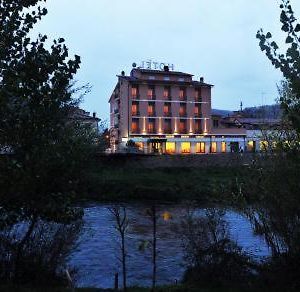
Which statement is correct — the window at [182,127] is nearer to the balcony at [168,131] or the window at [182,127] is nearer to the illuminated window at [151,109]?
the balcony at [168,131]

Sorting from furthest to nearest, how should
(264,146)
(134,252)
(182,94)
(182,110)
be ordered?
(182,94) < (182,110) < (134,252) < (264,146)

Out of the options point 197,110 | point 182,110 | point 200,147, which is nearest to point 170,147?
point 200,147

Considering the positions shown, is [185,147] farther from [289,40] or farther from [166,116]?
[289,40]

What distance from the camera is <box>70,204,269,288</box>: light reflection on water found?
17453 mm

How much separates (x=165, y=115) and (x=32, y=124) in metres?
82.0

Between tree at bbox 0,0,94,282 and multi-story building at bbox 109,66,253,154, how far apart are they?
7631 cm

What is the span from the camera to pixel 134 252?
22.4 metres

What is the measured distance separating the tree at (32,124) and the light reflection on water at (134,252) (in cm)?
640

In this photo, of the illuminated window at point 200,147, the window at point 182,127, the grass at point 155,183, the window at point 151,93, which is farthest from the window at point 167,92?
the grass at point 155,183

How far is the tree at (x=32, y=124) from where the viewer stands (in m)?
9.06

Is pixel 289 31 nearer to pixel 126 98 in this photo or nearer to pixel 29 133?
pixel 29 133

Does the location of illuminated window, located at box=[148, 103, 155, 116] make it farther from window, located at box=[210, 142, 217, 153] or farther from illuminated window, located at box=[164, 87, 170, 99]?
window, located at box=[210, 142, 217, 153]

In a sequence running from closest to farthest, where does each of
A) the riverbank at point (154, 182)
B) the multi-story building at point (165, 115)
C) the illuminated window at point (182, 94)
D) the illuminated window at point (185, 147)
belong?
1. the riverbank at point (154, 182)
2. the multi-story building at point (165, 115)
3. the illuminated window at point (185, 147)
4. the illuminated window at point (182, 94)

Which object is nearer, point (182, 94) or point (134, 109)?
point (134, 109)
